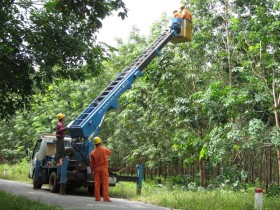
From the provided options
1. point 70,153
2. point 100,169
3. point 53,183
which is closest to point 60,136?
point 70,153

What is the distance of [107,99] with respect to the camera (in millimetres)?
12078

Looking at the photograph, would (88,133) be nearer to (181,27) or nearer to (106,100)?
(106,100)

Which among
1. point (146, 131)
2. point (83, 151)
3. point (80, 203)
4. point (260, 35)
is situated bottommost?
point (80, 203)

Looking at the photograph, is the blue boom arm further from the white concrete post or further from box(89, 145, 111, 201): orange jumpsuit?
the white concrete post

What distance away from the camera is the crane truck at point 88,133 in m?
11.7

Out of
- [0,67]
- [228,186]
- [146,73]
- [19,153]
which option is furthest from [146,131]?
[19,153]

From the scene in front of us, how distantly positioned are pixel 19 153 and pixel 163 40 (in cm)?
2732

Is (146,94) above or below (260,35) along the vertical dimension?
below

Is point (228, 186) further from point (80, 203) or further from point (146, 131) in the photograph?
point (146, 131)

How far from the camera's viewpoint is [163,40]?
1394 centimetres

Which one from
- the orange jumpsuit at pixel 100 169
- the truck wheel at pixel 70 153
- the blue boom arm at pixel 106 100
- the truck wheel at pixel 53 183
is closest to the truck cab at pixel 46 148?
the truck wheel at pixel 53 183

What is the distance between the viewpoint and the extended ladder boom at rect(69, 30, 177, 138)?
11.5 metres

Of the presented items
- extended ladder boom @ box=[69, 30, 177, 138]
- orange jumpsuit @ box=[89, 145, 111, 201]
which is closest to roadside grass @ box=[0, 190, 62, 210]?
orange jumpsuit @ box=[89, 145, 111, 201]

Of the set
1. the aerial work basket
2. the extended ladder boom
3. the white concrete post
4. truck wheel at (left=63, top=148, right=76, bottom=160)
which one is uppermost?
the aerial work basket
